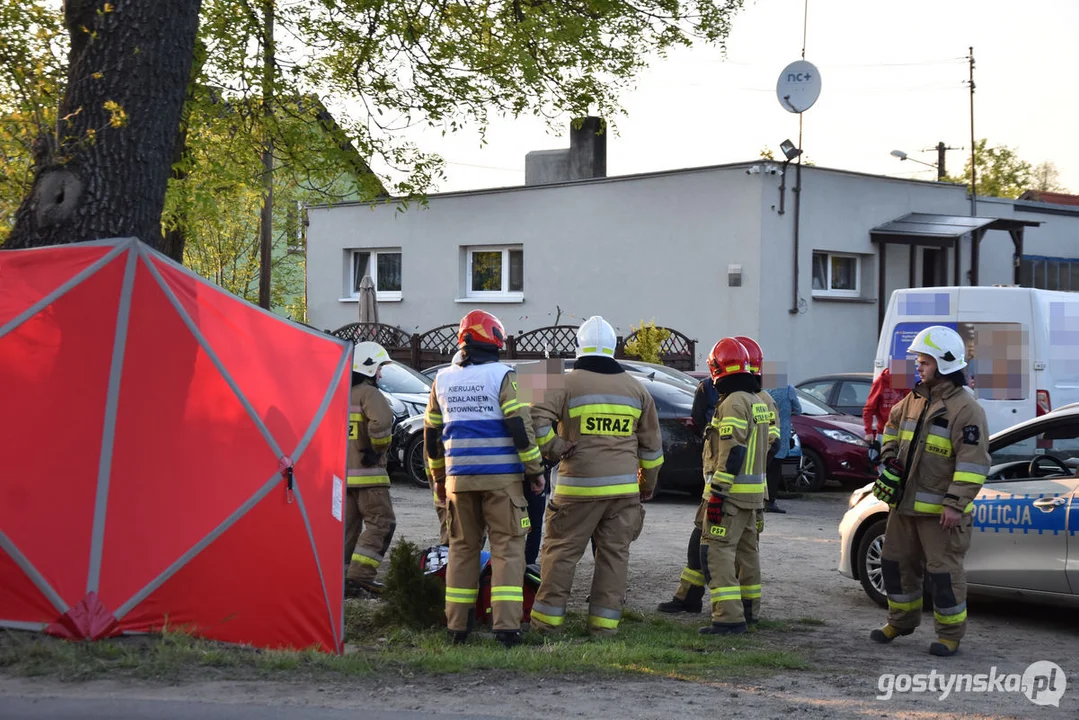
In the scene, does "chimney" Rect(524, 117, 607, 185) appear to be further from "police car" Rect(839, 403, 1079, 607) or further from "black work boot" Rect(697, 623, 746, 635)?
"black work boot" Rect(697, 623, 746, 635)

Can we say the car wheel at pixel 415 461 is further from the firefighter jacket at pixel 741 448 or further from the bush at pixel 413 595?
the firefighter jacket at pixel 741 448

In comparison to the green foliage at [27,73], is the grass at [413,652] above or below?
below

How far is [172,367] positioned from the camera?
668cm

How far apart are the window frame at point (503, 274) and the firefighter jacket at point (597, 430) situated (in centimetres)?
1784

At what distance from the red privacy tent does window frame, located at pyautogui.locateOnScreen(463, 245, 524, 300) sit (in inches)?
735

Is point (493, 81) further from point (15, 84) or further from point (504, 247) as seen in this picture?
point (504, 247)

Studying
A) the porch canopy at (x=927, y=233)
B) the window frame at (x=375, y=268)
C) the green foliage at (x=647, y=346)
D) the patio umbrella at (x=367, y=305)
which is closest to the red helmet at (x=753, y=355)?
the green foliage at (x=647, y=346)

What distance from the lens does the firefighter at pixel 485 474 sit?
7359 millimetres

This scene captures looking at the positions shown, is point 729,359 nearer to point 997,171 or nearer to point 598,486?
point 598,486

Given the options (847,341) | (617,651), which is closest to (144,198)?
(617,651)

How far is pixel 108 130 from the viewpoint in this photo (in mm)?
8133

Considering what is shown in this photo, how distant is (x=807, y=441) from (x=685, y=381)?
5.71ft

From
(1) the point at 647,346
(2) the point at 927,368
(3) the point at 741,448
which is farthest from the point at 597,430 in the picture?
(1) the point at 647,346

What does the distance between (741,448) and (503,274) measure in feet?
61.1
